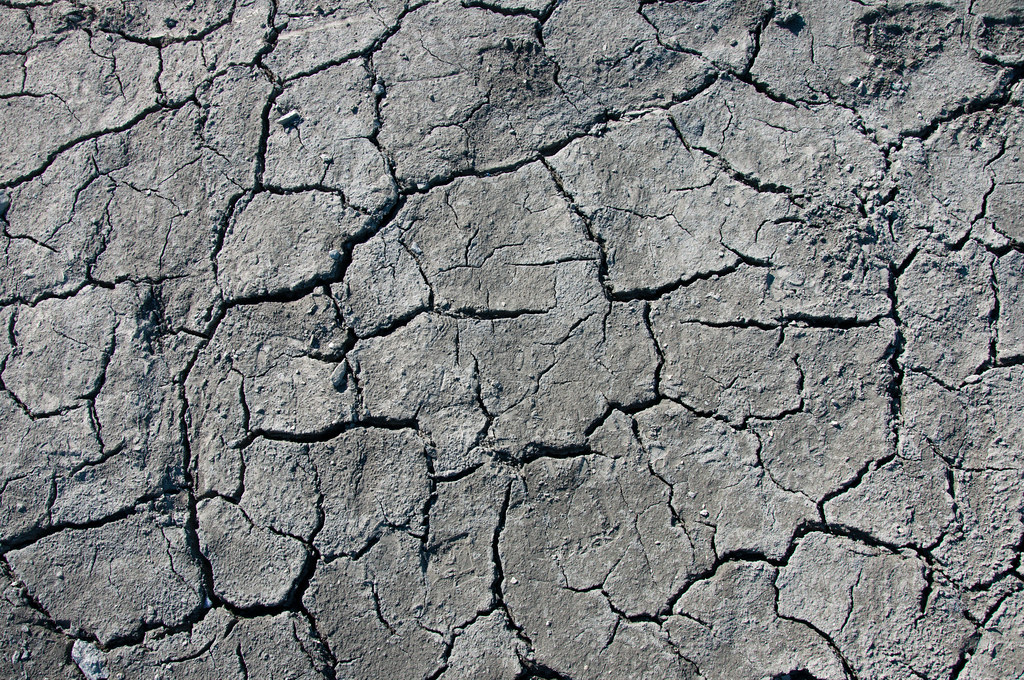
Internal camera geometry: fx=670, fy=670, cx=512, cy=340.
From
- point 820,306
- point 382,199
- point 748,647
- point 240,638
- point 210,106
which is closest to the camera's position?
point 748,647

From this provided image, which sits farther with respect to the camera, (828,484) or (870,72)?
(870,72)

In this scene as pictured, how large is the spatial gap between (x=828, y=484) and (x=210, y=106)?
280 cm

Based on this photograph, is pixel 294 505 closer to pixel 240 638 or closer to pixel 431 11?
pixel 240 638

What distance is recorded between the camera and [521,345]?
240 centimetres

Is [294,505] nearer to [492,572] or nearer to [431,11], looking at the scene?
[492,572]

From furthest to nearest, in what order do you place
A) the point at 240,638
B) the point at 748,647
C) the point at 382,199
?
1. the point at 382,199
2. the point at 240,638
3. the point at 748,647

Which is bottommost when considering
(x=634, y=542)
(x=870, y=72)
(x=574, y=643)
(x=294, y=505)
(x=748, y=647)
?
(x=748, y=647)

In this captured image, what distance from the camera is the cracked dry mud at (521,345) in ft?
6.98

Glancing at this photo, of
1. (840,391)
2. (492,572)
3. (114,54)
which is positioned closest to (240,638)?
(492,572)

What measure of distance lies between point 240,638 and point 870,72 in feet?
10.2

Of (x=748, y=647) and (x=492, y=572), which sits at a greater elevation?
(x=492, y=572)

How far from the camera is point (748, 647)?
6.72 ft

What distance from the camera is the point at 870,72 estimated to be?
264cm

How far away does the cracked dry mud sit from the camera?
213cm
